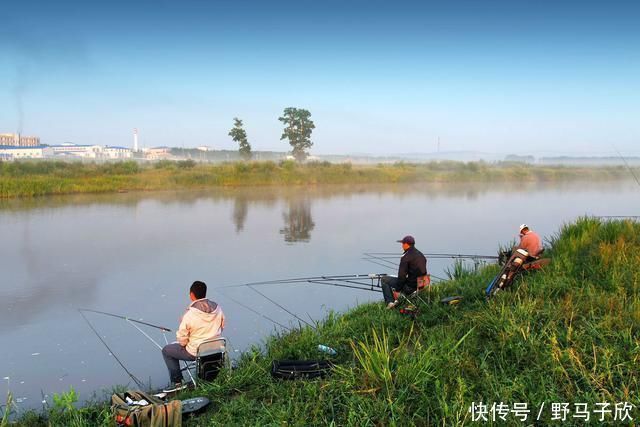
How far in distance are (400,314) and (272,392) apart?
7.08ft

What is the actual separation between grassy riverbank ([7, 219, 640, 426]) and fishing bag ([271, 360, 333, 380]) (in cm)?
8

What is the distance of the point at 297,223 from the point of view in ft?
52.7

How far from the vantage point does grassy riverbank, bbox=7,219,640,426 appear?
10.1 ft

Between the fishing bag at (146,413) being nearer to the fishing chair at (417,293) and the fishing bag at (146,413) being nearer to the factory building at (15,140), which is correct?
the fishing chair at (417,293)

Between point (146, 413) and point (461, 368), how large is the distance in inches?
80.5

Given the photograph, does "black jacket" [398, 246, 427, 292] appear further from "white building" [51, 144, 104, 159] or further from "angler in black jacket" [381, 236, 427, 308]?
"white building" [51, 144, 104, 159]

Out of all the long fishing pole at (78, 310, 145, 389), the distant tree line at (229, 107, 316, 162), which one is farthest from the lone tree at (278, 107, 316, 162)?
the long fishing pole at (78, 310, 145, 389)

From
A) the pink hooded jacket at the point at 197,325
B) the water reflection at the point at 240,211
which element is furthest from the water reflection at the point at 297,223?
the pink hooded jacket at the point at 197,325

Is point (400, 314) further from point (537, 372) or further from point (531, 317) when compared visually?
point (537, 372)

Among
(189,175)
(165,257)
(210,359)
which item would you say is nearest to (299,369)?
(210,359)

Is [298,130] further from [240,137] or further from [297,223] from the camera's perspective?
[297,223]

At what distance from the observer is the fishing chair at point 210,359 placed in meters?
4.04

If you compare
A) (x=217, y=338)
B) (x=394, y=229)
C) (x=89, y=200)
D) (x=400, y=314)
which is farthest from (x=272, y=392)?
(x=89, y=200)

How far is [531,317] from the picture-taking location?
13.6ft
